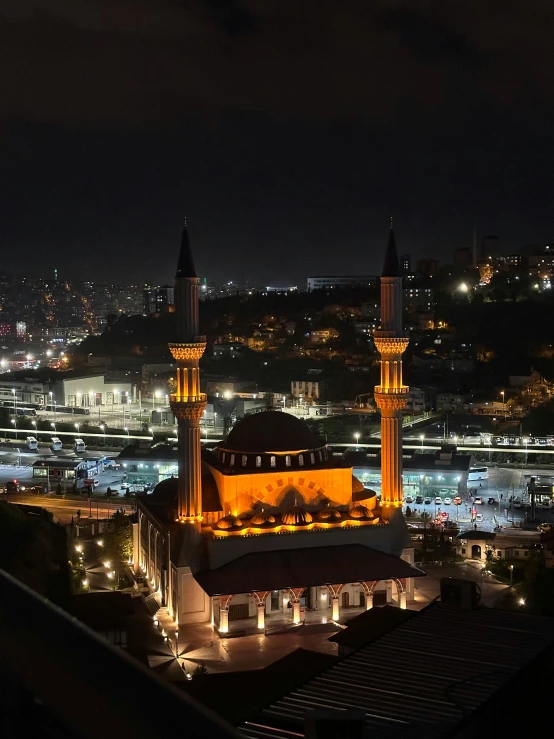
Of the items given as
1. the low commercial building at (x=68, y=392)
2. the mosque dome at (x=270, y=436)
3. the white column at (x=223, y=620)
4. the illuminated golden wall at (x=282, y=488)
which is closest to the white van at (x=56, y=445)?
the low commercial building at (x=68, y=392)

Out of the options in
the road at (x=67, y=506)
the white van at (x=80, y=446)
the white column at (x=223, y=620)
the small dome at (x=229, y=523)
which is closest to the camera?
the white column at (x=223, y=620)

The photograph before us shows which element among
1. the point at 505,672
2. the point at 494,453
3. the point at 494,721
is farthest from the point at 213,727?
the point at 494,453

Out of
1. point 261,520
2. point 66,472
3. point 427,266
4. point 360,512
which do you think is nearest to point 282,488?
point 261,520

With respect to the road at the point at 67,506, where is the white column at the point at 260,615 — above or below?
below

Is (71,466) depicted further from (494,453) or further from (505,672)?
(505,672)

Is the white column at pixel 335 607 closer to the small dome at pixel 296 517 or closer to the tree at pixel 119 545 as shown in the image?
the small dome at pixel 296 517
